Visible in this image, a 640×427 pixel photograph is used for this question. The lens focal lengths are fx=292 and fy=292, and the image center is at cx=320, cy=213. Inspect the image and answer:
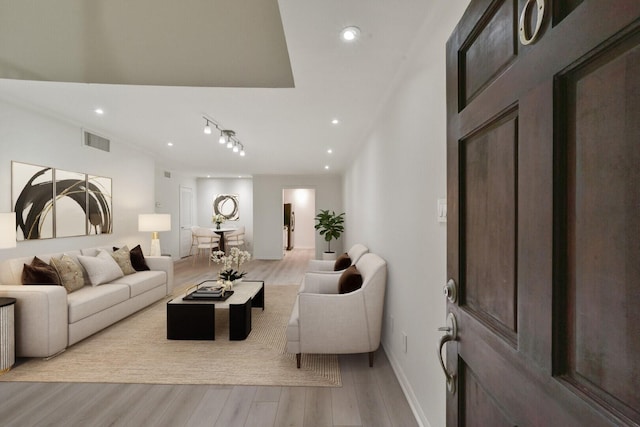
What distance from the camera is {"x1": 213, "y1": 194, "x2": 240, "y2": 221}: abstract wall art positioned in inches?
364

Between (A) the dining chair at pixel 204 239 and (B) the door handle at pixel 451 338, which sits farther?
(A) the dining chair at pixel 204 239

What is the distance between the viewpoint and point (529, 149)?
62 cm

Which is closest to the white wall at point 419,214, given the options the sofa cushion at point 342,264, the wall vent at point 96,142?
the sofa cushion at point 342,264

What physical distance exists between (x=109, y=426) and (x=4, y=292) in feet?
5.77

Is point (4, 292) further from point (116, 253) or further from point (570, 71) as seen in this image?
point (570, 71)

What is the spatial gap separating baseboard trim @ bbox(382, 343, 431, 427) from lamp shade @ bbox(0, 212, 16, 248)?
3480mm

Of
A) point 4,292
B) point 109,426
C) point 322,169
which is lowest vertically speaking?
point 109,426

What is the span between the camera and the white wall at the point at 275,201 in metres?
8.38

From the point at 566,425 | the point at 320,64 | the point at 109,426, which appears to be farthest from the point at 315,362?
the point at 320,64

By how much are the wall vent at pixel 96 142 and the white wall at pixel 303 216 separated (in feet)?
24.0

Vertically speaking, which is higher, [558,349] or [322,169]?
[322,169]

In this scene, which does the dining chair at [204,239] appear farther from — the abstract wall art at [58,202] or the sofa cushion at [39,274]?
the sofa cushion at [39,274]

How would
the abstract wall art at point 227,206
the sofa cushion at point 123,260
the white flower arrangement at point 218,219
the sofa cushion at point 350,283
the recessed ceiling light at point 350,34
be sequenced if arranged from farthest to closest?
the abstract wall art at point 227,206 < the white flower arrangement at point 218,219 < the sofa cushion at point 123,260 < the sofa cushion at point 350,283 < the recessed ceiling light at point 350,34

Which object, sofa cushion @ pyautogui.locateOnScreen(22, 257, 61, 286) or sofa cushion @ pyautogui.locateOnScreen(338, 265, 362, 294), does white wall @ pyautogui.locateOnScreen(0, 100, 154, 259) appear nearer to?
sofa cushion @ pyautogui.locateOnScreen(22, 257, 61, 286)
